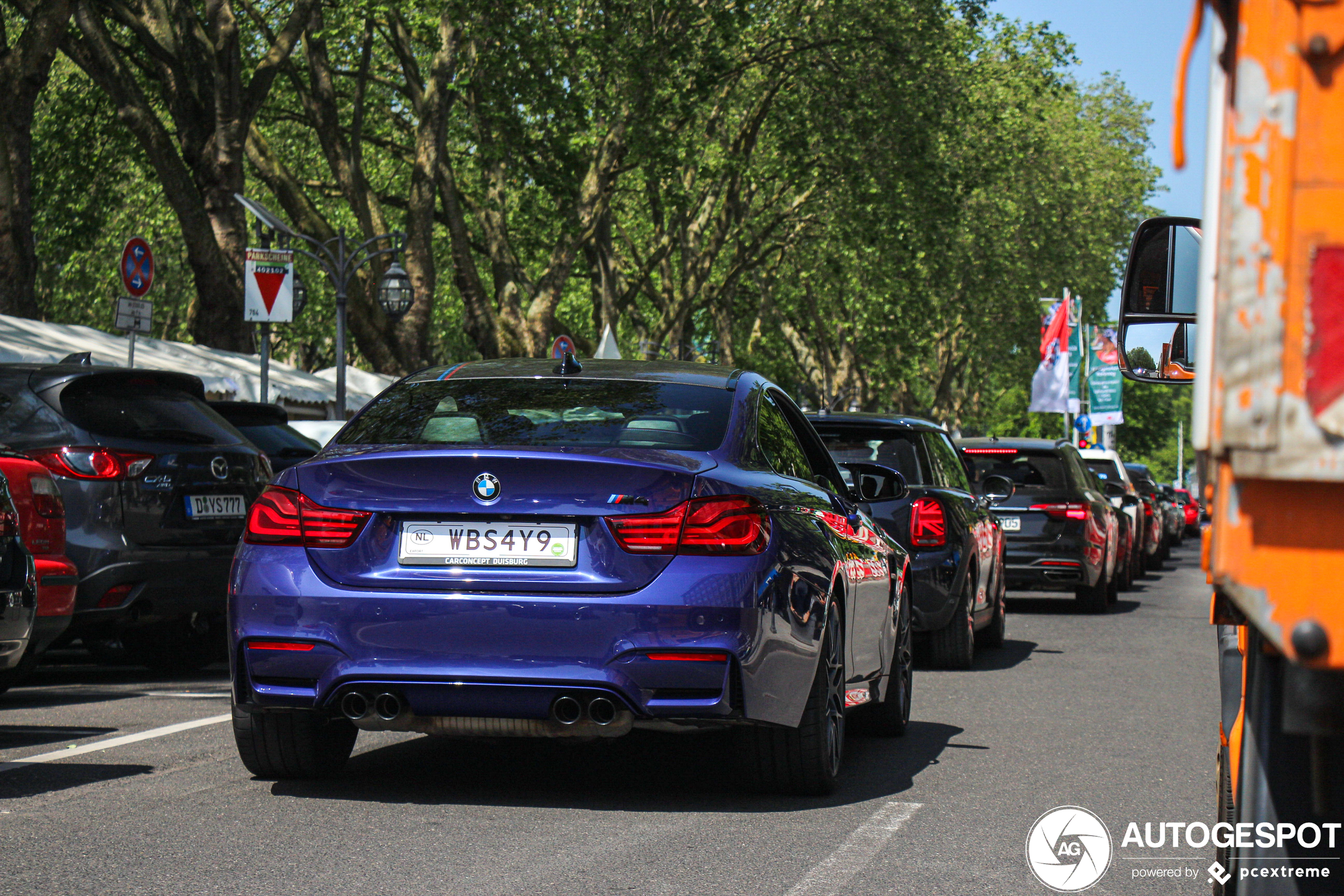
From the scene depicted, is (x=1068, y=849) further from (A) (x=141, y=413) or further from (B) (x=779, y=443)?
(A) (x=141, y=413)

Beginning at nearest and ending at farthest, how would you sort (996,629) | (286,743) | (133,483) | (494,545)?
(494,545)
(286,743)
(133,483)
(996,629)

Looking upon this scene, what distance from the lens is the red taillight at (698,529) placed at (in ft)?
19.4

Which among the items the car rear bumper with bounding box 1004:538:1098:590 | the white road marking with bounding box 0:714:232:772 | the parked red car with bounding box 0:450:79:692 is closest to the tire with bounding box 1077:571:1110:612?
the car rear bumper with bounding box 1004:538:1098:590

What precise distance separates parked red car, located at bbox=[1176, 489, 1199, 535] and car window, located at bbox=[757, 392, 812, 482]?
145 feet

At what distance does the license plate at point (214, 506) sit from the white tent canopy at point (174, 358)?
6.81 m

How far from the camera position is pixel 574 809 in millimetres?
6293

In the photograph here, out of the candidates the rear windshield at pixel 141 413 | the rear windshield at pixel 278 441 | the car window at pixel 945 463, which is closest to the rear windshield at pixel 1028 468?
the car window at pixel 945 463

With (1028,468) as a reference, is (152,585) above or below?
below

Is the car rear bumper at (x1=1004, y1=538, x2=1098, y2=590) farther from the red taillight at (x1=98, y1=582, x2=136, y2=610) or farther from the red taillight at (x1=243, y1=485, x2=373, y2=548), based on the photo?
the red taillight at (x1=243, y1=485, x2=373, y2=548)

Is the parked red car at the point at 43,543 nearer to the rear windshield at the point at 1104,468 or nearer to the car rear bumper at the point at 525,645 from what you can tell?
the car rear bumper at the point at 525,645

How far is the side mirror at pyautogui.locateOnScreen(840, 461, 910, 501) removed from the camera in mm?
8398

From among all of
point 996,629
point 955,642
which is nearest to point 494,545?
point 955,642

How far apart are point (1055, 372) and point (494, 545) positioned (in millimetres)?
35915

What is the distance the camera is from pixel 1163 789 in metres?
6.99
